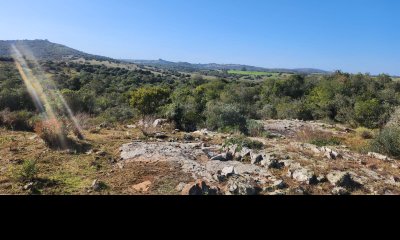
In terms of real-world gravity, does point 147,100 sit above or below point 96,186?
below

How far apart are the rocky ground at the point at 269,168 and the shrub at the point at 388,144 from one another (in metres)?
1.04

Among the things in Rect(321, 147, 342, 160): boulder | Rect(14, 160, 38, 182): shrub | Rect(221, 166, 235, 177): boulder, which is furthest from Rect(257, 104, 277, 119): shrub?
Rect(14, 160, 38, 182): shrub

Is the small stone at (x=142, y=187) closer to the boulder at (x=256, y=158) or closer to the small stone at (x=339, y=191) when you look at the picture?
the boulder at (x=256, y=158)

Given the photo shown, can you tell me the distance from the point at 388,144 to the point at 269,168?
531 centimetres

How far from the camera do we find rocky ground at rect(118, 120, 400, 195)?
6.99m

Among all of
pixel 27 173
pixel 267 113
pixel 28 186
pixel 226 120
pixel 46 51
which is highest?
pixel 27 173

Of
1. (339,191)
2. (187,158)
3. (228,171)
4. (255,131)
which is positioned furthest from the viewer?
(255,131)

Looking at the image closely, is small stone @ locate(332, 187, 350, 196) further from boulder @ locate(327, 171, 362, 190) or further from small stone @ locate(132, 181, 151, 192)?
small stone @ locate(132, 181, 151, 192)

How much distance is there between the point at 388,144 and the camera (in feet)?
36.7

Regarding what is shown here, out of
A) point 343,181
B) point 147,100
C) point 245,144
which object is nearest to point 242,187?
point 343,181

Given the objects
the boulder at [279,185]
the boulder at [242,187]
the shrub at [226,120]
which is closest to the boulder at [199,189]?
the boulder at [242,187]

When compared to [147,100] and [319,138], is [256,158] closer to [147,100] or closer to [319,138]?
[319,138]
